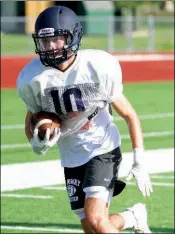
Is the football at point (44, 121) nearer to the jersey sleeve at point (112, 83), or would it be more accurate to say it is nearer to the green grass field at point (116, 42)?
the jersey sleeve at point (112, 83)

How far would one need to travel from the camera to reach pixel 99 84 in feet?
20.1

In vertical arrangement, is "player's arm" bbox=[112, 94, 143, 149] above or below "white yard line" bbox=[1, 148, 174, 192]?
above

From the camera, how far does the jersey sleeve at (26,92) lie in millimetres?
6145

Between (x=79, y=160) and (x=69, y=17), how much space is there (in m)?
1.02

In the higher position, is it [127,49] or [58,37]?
[58,37]

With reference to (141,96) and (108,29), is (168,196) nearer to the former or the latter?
(141,96)

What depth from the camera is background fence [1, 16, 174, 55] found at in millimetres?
25344

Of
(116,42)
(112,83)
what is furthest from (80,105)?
(116,42)

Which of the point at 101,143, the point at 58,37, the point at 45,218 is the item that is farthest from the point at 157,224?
the point at 58,37

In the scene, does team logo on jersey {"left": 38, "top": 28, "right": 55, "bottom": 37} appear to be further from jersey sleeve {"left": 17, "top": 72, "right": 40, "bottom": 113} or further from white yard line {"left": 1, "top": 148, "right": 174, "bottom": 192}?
white yard line {"left": 1, "top": 148, "right": 174, "bottom": 192}

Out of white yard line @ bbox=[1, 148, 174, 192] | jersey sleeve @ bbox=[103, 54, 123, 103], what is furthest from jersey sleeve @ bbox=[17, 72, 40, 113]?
white yard line @ bbox=[1, 148, 174, 192]

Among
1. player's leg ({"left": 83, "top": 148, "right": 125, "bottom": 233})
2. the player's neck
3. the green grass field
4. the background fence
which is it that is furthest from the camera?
the background fence

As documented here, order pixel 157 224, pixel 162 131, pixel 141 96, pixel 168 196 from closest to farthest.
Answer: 1. pixel 157 224
2. pixel 168 196
3. pixel 162 131
4. pixel 141 96

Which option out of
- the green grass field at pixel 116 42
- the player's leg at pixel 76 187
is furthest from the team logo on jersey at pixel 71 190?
the green grass field at pixel 116 42
